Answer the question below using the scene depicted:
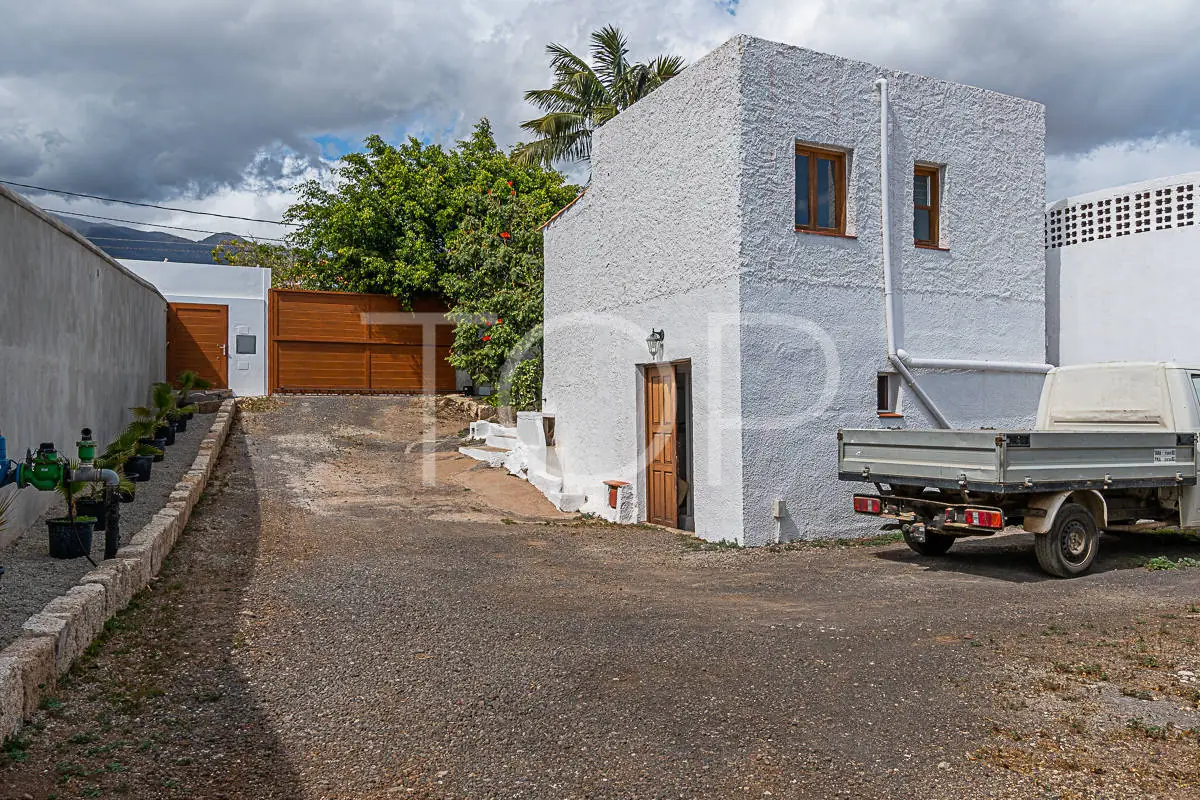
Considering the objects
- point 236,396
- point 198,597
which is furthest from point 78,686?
point 236,396

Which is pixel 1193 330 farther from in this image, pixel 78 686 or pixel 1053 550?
pixel 78 686

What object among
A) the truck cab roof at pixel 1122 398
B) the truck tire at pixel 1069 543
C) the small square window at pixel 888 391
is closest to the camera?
the truck tire at pixel 1069 543

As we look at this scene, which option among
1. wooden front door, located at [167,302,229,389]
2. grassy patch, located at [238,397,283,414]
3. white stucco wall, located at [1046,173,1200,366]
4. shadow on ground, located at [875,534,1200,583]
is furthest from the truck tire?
wooden front door, located at [167,302,229,389]

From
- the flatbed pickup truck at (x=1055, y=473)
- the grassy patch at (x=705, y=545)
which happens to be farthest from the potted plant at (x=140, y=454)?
the flatbed pickup truck at (x=1055, y=473)

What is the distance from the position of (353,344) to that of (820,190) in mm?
14097

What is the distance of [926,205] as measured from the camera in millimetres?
11867

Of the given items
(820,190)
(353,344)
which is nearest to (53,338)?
(820,190)

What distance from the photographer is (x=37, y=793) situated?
3654mm

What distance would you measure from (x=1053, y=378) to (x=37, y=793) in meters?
10.1

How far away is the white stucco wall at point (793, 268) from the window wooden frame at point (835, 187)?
0.43 feet

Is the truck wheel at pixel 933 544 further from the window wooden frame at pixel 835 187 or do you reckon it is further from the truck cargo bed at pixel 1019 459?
the window wooden frame at pixel 835 187

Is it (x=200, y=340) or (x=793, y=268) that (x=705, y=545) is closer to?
(x=793, y=268)

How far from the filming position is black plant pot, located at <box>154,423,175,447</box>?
1411 centimetres

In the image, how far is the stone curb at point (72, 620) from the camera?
13.8ft
